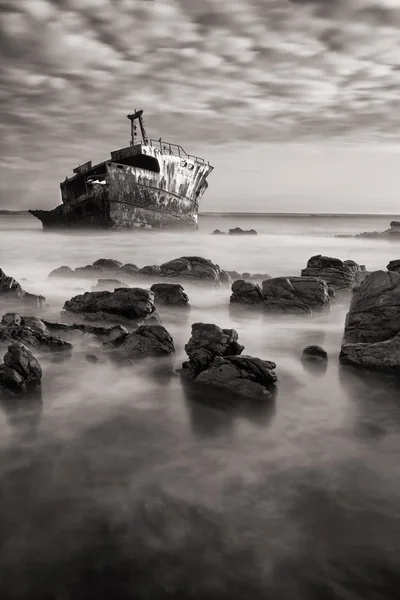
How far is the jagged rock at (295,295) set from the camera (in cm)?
1097

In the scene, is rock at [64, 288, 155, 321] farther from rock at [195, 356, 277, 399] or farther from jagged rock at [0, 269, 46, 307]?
rock at [195, 356, 277, 399]

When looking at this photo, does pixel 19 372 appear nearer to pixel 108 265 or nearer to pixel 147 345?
pixel 147 345

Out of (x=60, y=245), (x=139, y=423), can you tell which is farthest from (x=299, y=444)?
(x=60, y=245)

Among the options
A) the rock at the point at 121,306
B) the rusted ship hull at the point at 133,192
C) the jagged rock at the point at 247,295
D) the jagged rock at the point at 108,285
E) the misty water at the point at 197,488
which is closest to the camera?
the misty water at the point at 197,488

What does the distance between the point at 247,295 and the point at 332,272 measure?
3.53m

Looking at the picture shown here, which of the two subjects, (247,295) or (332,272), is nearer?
(247,295)

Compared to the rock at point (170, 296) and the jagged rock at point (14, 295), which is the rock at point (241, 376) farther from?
the jagged rock at point (14, 295)

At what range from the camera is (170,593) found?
3107 millimetres

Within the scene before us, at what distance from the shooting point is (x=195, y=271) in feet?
49.7

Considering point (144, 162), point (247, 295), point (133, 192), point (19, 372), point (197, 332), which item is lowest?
point (19, 372)

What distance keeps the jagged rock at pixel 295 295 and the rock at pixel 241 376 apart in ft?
15.0

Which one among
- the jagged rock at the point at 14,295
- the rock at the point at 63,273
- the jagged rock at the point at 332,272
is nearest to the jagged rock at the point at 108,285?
the jagged rock at the point at 14,295

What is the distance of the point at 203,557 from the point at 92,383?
3561 mm

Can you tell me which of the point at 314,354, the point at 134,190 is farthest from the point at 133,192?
the point at 314,354
